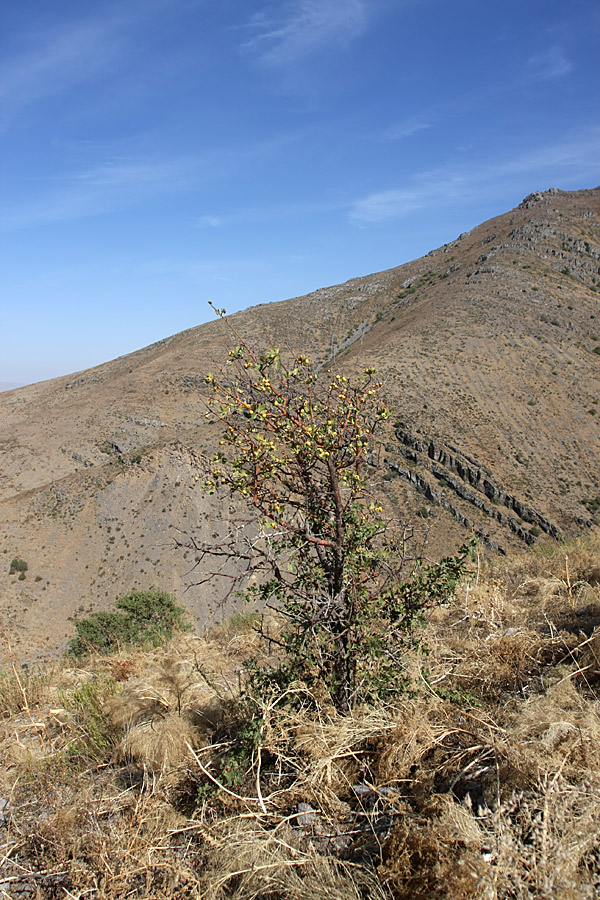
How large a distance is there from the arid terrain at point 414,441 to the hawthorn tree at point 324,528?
24.0ft

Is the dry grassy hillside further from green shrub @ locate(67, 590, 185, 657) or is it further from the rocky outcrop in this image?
the rocky outcrop

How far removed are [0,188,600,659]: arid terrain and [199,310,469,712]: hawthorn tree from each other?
7319 millimetres

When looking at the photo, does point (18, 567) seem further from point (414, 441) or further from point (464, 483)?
point (464, 483)

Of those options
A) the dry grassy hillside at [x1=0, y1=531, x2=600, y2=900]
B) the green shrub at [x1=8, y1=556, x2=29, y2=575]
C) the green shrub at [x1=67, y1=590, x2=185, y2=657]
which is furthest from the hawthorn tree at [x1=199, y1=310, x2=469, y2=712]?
the green shrub at [x1=8, y1=556, x2=29, y2=575]

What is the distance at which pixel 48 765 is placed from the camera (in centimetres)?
304

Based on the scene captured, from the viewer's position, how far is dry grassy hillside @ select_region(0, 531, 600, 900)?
1.66 metres

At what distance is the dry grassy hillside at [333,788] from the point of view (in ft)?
5.45

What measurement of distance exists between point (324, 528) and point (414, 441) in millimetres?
30134

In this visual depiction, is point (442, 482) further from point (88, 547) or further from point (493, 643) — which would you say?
point (493, 643)

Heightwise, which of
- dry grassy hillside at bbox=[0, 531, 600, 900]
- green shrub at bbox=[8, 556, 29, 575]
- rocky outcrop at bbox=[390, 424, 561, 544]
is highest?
dry grassy hillside at bbox=[0, 531, 600, 900]

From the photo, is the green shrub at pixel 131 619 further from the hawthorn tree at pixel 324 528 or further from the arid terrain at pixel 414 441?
the hawthorn tree at pixel 324 528

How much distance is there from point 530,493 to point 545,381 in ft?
44.6

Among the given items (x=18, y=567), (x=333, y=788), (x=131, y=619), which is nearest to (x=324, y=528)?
(x=333, y=788)

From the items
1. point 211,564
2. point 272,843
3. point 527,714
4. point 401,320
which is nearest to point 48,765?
point 272,843
